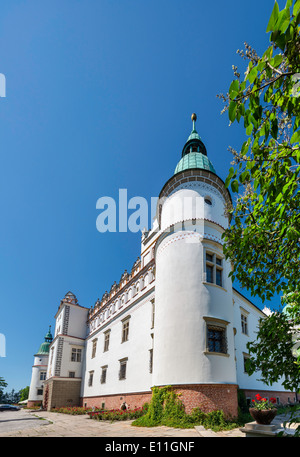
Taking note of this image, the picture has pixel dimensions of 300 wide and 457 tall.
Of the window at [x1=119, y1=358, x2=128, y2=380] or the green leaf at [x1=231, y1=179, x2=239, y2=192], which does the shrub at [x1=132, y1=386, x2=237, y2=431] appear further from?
the green leaf at [x1=231, y1=179, x2=239, y2=192]

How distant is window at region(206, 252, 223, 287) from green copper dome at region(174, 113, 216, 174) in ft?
19.2

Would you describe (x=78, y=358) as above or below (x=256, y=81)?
below

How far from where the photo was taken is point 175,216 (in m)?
17.6

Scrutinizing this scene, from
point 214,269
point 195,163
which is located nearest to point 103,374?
point 214,269

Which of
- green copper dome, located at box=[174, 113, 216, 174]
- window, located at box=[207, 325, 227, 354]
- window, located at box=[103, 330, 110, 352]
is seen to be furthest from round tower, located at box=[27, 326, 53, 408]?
green copper dome, located at box=[174, 113, 216, 174]

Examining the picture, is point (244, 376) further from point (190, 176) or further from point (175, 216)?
point (190, 176)

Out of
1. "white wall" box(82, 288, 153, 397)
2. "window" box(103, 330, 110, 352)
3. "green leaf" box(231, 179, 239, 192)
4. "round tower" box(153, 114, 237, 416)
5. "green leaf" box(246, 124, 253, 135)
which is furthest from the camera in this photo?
"window" box(103, 330, 110, 352)

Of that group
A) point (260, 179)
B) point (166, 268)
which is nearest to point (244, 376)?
point (166, 268)

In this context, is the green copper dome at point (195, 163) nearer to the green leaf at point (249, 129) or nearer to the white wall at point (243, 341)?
the white wall at point (243, 341)

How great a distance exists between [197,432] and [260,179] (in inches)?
409

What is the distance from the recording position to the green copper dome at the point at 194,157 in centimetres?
1916

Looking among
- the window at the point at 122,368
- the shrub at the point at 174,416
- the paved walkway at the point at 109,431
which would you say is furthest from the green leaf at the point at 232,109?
the window at the point at 122,368

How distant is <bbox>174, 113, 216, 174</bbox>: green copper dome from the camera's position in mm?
19159

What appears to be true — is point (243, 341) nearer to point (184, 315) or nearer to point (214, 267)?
point (214, 267)
